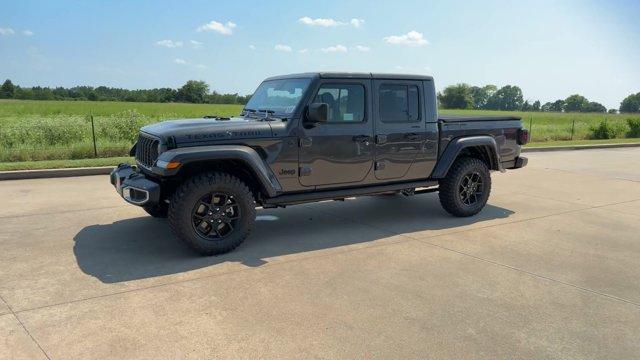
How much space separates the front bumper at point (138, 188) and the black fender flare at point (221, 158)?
6.3 inches

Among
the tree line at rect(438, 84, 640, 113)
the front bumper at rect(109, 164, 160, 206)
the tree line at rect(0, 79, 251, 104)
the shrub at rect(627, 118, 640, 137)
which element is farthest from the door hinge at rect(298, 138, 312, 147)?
the tree line at rect(438, 84, 640, 113)

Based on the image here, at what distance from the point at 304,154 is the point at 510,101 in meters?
119

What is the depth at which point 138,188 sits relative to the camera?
4.60 meters

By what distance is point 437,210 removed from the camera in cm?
709

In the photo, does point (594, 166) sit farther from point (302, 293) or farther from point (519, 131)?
point (302, 293)

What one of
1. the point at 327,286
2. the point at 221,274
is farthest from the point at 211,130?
the point at 327,286

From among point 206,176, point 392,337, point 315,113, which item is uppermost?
point 315,113

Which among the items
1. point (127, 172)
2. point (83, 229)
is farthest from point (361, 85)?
point (83, 229)

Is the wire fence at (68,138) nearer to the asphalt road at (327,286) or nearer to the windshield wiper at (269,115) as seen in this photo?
the asphalt road at (327,286)

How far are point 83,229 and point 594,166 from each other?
12.1m

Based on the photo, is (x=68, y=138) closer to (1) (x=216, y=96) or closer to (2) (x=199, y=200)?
(2) (x=199, y=200)

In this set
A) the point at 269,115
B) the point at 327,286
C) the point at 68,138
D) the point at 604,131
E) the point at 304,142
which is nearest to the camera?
the point at 327,286

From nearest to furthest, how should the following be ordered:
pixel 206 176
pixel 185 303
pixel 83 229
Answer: pixel 185 303 < pixel 206 176 < pixel 83 229

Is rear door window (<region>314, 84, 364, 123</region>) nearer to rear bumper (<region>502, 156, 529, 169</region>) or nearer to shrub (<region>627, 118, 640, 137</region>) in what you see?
rear bumper (<region>502, 156, 529, 169</region>)
